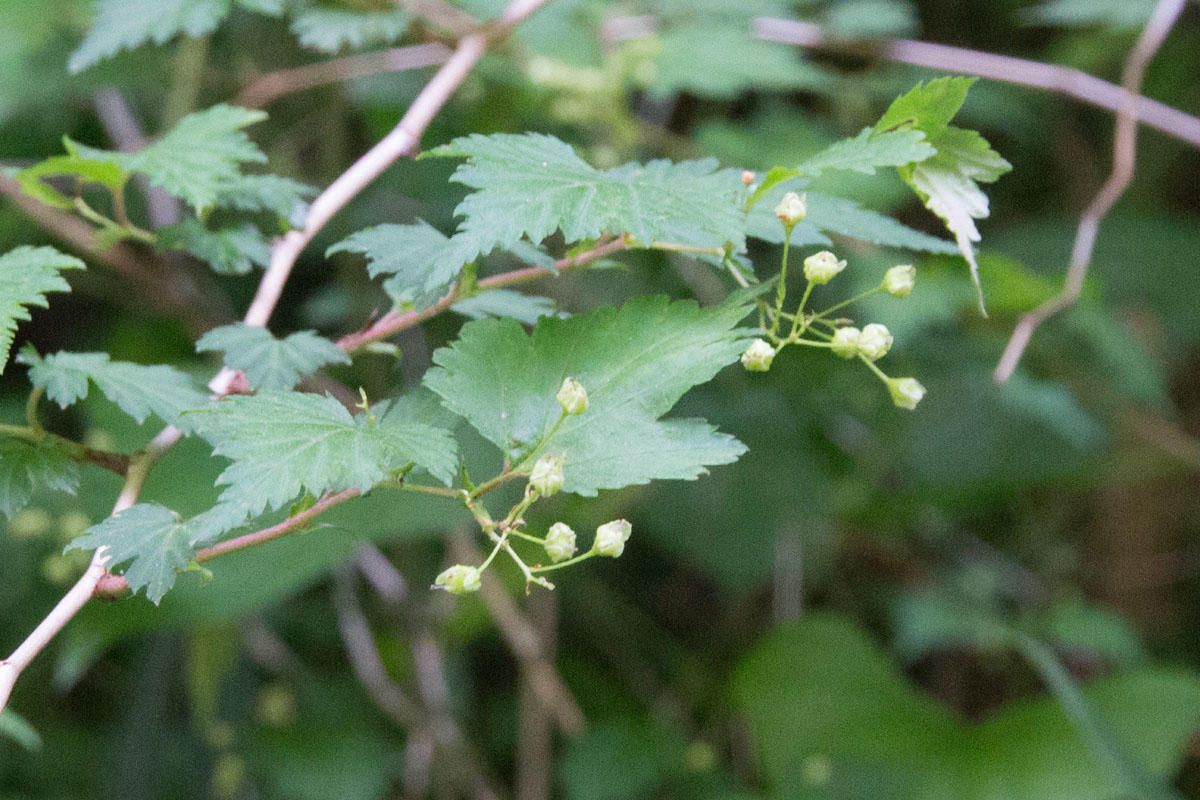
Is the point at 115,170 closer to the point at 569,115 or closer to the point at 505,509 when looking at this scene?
the point at 505,509

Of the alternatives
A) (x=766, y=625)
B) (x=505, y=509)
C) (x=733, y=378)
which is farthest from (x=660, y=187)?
(x=766, y=625)

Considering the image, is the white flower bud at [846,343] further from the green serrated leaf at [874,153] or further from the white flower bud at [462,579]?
the white flower bud at [462,579]

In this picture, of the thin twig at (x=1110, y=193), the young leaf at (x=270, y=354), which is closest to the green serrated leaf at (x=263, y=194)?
the young leaf at (x=270, y=354)

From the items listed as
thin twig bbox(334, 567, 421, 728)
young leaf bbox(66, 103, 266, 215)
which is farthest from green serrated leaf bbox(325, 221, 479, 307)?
thin twig bbox(334, 567, 421, 728)

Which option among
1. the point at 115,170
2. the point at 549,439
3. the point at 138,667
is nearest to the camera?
the point at 549,439

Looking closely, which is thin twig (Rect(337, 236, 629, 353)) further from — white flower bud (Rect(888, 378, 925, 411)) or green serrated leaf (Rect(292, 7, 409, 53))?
green serrated leaf (Rect(292, 7, 409, 53))
